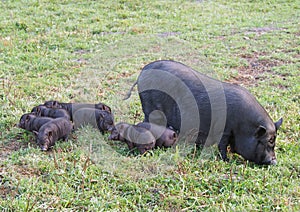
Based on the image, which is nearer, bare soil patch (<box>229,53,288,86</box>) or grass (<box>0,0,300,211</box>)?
grass (<box>0,0,300,211</box>)

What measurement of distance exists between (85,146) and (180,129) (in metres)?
1.00

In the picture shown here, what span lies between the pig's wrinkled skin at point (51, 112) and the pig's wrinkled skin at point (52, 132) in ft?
0.68

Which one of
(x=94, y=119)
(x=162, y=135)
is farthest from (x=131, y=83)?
(x=162, y=135)

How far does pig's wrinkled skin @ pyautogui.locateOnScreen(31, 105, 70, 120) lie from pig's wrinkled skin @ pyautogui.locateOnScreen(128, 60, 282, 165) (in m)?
0.88

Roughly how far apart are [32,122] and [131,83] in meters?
2.25

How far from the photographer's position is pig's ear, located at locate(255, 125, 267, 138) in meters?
4.04

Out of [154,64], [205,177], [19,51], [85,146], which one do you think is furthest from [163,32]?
[205,177]

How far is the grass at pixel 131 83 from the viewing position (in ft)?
11.8

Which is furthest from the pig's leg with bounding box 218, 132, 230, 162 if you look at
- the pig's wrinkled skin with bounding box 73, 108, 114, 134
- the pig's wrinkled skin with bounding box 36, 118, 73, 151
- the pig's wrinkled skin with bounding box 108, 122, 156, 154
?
the pig's wrinkled skin with bounding box 36, 118, 73, 151

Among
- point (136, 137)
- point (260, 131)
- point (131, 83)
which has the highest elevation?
point (260, 131)

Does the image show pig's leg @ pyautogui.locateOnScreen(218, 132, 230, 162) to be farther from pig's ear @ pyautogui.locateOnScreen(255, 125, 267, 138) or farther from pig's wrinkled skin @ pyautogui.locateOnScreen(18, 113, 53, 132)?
pig's wrinkled skin @ pyautogui.locateOnScreen(18, 113, 53, 132)

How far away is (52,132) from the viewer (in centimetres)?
438

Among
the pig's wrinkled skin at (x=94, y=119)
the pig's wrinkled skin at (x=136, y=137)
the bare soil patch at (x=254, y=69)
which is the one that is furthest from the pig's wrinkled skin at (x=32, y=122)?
the bare soil patch at (x=254, y=69)

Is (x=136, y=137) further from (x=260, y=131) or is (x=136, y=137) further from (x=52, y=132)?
(x=260, y=131)
